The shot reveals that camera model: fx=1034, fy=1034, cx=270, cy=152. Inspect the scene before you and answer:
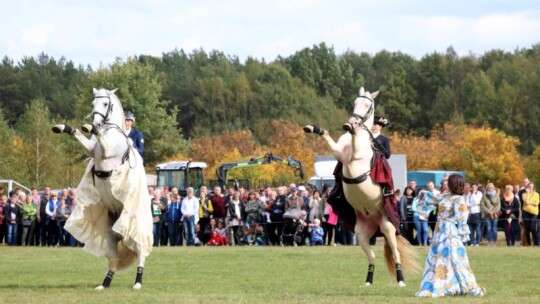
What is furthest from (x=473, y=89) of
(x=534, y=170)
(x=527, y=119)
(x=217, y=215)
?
(x=217, y=215)

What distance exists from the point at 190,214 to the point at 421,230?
7.16 m

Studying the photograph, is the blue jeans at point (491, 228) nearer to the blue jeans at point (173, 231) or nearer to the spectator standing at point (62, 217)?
the blue jeans at point (173, 231)

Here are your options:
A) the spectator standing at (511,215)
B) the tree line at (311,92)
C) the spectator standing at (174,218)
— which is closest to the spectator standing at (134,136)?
the spectator standing at (174,218)

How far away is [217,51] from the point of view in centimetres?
14138

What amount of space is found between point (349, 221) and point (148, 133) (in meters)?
51.5

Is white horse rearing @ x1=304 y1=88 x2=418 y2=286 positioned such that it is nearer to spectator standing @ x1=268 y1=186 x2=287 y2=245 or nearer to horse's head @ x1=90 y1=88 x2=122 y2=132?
horse's head @ x1=90 y1=88 x2=122 y2=132

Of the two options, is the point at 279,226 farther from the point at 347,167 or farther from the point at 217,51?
the point at 217,51

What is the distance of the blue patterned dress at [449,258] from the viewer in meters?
14.0

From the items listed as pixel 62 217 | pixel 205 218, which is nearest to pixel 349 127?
pixel 205 218

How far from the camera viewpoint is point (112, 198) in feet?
50.8

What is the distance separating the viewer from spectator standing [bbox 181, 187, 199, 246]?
3228 centimetres

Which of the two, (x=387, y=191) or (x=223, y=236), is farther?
(x=223, y=236)

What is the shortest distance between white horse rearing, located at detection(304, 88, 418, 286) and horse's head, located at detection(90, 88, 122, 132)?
3278 mm

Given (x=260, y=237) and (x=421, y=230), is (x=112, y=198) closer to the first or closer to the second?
(x=421, y=230)
